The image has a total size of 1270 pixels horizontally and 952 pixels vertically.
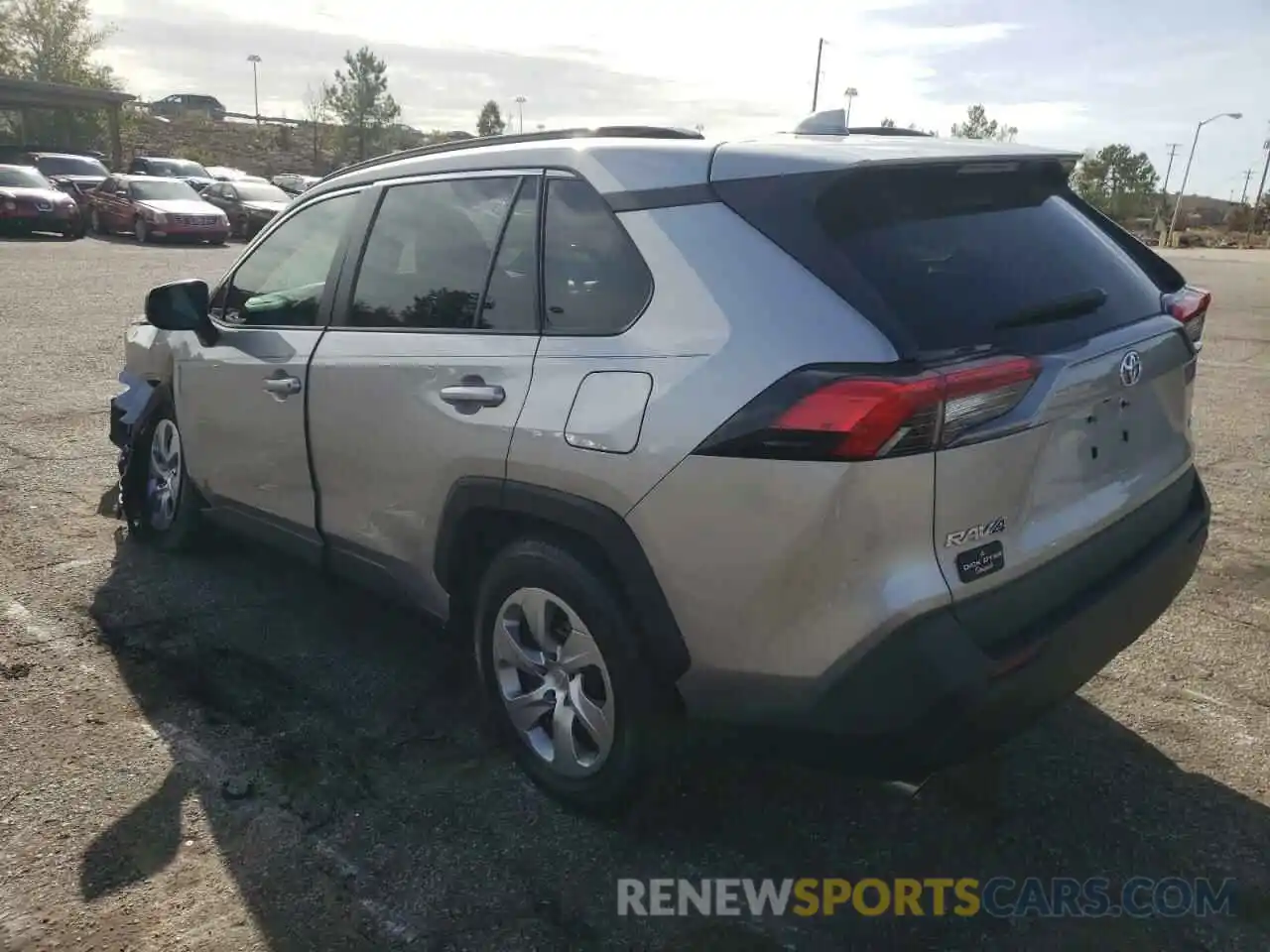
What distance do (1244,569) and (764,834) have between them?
3.00 meters

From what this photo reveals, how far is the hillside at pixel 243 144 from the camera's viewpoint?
55625 millimetres

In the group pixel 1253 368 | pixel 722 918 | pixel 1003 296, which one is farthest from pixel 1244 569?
pixel 1253 368

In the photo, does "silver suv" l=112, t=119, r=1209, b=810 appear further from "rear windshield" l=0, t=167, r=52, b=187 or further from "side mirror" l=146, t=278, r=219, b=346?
"rear windshield" l=0, t=167, r=52, b=187

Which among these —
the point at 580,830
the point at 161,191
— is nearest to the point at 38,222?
the point at 161,191

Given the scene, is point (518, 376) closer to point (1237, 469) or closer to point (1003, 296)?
Result: point (1003, 296)

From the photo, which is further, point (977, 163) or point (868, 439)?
point (977, 163)

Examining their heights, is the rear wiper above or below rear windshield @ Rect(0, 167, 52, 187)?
above

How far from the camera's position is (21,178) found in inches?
879

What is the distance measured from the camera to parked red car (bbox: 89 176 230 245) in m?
22.5

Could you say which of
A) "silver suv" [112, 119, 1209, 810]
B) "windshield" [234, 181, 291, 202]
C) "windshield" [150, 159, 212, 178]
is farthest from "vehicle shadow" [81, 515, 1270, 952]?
"windshield" [150, 159, 212, 178]

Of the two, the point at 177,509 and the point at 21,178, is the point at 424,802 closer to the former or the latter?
the point at 177,509

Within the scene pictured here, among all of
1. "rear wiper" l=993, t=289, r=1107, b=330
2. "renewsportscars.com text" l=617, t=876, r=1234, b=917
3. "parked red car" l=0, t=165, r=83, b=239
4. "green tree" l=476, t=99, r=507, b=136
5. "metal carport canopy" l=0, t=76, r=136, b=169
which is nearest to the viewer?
"rear wiper" l=993, t=289, r=1107, b=330

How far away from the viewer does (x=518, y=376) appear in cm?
277

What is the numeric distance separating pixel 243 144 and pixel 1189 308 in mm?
67689
